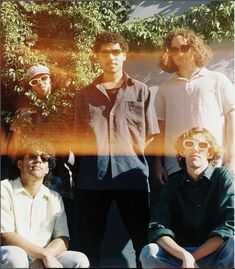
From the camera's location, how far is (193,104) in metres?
3.61

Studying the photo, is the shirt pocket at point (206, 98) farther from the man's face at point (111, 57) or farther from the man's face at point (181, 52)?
the man's face at point (111, 57)

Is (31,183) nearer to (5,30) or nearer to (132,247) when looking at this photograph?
(132,247)

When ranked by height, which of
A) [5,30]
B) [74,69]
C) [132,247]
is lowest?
[132,247]

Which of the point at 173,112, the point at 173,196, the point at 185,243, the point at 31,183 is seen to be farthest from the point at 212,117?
the point at 31,183

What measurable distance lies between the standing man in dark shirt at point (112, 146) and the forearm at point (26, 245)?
0.29 meters

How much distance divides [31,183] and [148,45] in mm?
1187

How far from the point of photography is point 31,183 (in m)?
3.60

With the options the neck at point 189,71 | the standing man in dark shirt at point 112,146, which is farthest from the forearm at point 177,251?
the neck at point 189,71

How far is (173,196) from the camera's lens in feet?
11.7

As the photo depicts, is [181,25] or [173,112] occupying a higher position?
[181,25]

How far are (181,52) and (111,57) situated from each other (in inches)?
18.2

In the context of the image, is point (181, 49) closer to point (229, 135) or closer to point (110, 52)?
point (110, 52)

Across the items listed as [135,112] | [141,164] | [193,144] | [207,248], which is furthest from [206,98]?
[207,248]

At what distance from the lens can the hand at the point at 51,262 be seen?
3.46 meters
